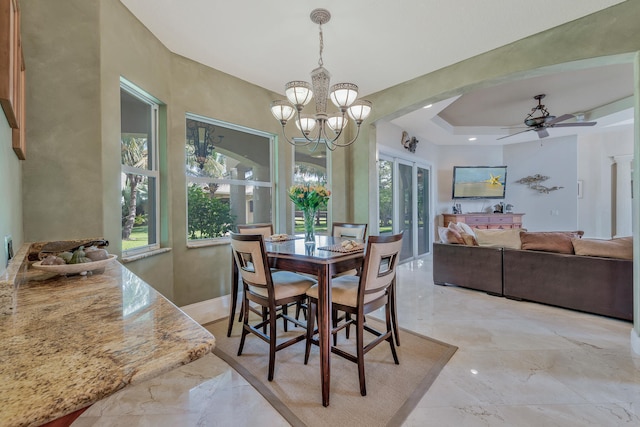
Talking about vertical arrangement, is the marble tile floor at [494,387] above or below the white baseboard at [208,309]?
below

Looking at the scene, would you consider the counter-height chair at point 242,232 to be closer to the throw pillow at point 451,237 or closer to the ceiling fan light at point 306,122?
the ceiling fan light at point 306,122

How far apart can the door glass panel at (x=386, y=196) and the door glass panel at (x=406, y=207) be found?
0.95 feet

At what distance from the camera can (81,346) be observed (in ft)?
2.12

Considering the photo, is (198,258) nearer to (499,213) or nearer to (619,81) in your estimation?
(619,81)

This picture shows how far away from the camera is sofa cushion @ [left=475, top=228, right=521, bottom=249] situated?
3.48 metres

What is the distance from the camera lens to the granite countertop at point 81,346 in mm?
470

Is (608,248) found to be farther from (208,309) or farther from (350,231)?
(208,309)

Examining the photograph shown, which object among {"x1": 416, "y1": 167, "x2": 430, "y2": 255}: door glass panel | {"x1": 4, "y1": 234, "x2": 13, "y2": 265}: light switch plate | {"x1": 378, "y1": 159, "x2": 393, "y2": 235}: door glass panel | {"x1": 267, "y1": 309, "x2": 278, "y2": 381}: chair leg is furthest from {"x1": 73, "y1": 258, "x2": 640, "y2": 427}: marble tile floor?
{"x1": 416, "y1": 167, "x2": 430, "y2": 255}: door glass panel

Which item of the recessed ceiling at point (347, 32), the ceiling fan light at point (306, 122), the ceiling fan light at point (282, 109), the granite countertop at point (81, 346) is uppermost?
the recessed ceiling at point (347, 32)

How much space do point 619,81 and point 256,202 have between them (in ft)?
17.9

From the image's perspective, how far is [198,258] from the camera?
3.11 metres

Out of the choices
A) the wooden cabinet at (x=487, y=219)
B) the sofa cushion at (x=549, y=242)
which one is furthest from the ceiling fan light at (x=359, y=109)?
the wooden cabinet at (x=487, y=219)

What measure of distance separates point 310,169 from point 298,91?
2009 millimetres

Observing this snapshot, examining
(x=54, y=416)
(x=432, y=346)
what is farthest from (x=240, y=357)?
(x=54, y=416)
